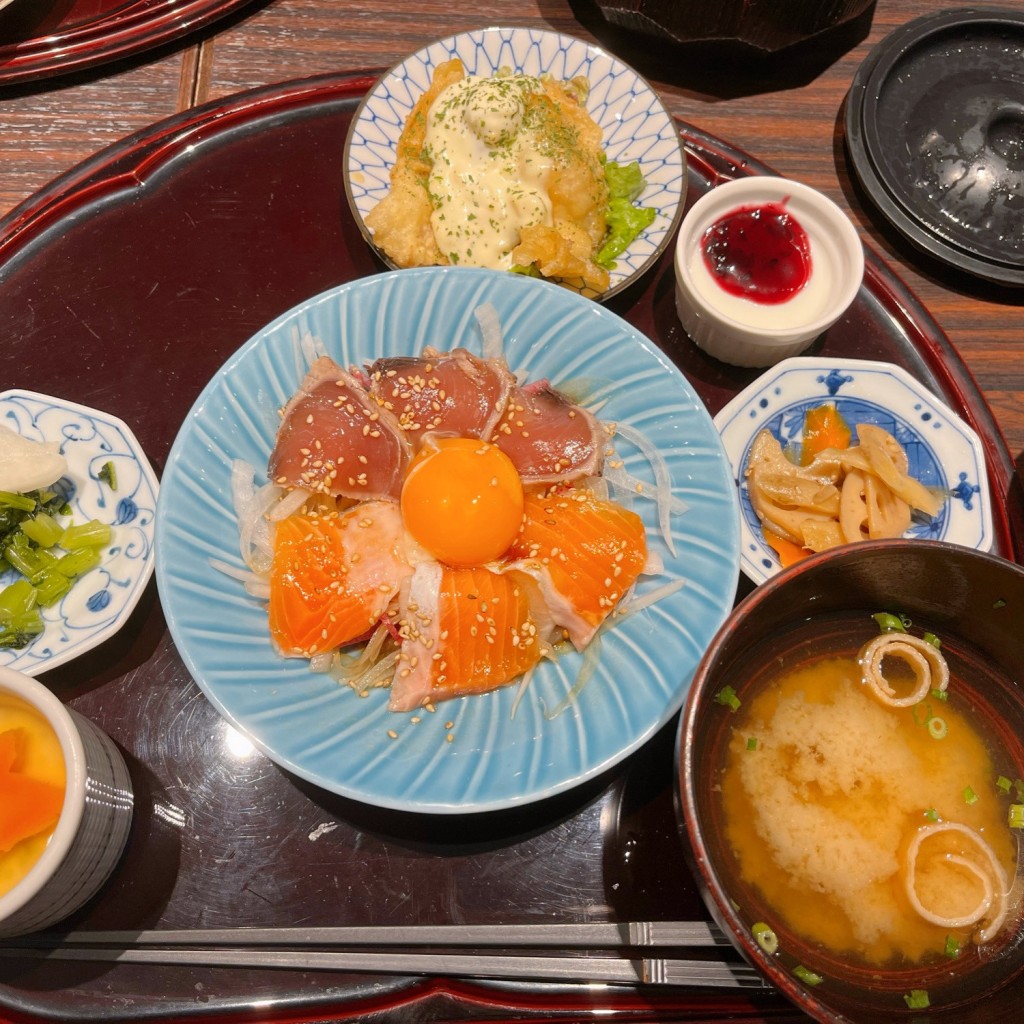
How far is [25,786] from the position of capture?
1659 millimetres

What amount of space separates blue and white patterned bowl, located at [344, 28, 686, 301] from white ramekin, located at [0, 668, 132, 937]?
5.13 ft

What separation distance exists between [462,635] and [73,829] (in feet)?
2.97

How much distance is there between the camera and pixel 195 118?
2602mm

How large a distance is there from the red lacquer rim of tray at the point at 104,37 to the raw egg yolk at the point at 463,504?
6.42ft

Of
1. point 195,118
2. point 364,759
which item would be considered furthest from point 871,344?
point 195,118

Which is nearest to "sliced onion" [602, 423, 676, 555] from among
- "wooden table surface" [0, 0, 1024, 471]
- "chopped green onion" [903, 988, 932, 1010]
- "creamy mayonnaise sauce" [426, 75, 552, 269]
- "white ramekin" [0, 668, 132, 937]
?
"creamy mayonnaise sauce" [426, 75, 552, 269]

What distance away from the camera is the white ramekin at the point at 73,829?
1567 mm

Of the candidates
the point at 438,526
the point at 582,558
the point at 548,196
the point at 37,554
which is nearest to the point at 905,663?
the point at 582,558

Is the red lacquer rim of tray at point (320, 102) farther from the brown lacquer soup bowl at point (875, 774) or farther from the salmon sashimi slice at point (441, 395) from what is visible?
the salmon sashimi slice at point (441, 395)

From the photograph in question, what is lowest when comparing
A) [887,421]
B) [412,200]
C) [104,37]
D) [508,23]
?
[887,421]

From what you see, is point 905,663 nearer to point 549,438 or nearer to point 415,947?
point 549,438

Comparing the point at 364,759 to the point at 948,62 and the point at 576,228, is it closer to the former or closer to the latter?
the point at 576,228

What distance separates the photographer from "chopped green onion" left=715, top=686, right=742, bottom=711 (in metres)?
1.68

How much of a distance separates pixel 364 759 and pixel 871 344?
2.00 m
